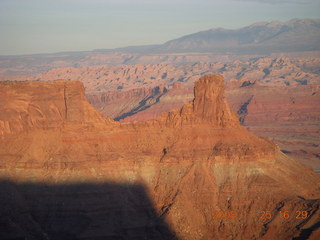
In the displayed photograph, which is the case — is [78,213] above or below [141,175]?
below

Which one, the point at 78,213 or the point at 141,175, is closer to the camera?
the point at 78,213

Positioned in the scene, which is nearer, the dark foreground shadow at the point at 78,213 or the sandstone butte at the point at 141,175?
the dark foreground shadow at the point at 78,213

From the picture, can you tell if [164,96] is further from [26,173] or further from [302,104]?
[26,173]

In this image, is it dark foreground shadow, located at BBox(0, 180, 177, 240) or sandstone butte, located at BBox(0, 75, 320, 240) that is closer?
dark foreground shadow, located at BBox(0, 180, 177, 240)

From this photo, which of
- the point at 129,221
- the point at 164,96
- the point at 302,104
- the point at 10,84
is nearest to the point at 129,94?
the point at 164,96
